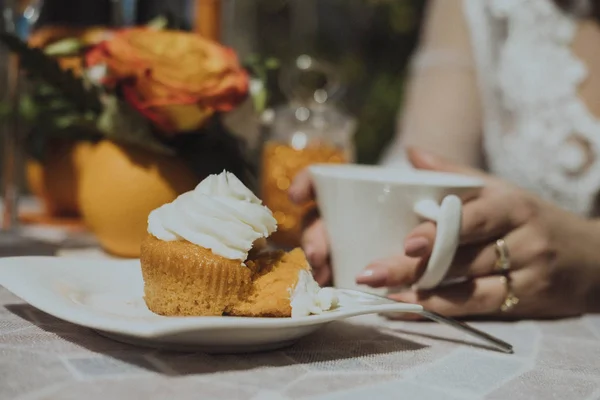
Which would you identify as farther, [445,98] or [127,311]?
[445,98]

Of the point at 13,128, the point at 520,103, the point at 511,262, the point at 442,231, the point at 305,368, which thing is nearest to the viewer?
the point at 305,368

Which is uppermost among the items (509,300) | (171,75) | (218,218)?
(171,75)

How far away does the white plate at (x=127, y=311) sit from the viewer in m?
0.43

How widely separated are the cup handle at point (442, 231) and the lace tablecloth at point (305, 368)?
0.19ft

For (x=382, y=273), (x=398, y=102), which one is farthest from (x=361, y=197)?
(x=398, y=102)

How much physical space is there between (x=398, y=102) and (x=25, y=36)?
1987 millimetres

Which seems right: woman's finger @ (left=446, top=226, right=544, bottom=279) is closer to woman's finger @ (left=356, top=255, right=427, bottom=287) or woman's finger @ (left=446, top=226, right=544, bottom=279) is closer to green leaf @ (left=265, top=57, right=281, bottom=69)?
woman's finger @ (left=356, top=255, right=427, bottom=287)

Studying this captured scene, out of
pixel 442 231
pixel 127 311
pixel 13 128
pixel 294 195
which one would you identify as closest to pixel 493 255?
pixel 442 231

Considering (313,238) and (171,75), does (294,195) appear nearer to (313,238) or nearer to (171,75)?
(313,238)

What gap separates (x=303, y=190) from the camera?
735 mm

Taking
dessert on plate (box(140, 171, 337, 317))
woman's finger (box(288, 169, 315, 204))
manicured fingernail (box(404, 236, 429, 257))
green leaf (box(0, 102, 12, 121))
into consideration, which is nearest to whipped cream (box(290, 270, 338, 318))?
dessert on plate (box(140, 171, 337, 317))

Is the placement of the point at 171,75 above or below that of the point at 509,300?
above

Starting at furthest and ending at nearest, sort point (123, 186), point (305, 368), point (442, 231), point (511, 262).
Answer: point (123, 186) → point (511, 262) → point (442, 231) → point (305, 368)

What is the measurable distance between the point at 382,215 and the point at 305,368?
21cm
